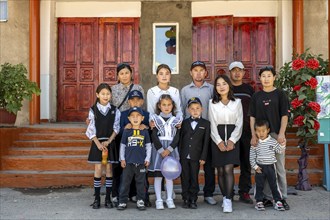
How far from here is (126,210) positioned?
5.47m

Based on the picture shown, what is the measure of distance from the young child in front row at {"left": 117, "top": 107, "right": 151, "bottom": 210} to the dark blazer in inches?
18.6

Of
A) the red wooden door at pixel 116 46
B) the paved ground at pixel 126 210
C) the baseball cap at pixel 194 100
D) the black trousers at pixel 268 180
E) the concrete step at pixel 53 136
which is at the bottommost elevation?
the paved ground at pixel 126 210

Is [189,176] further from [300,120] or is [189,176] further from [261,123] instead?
[300,120]

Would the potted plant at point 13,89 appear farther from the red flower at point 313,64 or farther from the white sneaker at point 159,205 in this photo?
the red flower at point 313,64

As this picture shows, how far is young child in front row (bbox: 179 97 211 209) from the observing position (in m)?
5.51

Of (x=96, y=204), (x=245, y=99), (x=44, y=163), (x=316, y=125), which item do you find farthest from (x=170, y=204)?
(x=44, y=163)

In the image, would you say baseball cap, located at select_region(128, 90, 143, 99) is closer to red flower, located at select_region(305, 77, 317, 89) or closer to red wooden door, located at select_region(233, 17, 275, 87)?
red flower, located at select_region(305, 77, 317, 89)

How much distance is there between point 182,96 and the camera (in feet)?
19.4

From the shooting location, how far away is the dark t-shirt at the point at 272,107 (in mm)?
5520

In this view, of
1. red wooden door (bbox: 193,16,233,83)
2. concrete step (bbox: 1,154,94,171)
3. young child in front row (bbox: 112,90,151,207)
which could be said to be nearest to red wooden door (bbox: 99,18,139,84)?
red wooden door (bbox: 193,16,233,83)

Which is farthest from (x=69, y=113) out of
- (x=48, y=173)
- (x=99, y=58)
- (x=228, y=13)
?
(x=228, y=13)

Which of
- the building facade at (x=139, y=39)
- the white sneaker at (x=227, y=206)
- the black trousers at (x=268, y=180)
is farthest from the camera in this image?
the building facade at (x=139, y=39)

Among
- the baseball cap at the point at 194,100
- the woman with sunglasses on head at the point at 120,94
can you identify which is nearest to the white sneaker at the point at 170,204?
the woman with sunglasses on head at the point at 120,94

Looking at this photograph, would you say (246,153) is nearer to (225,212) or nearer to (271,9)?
(225,212)
